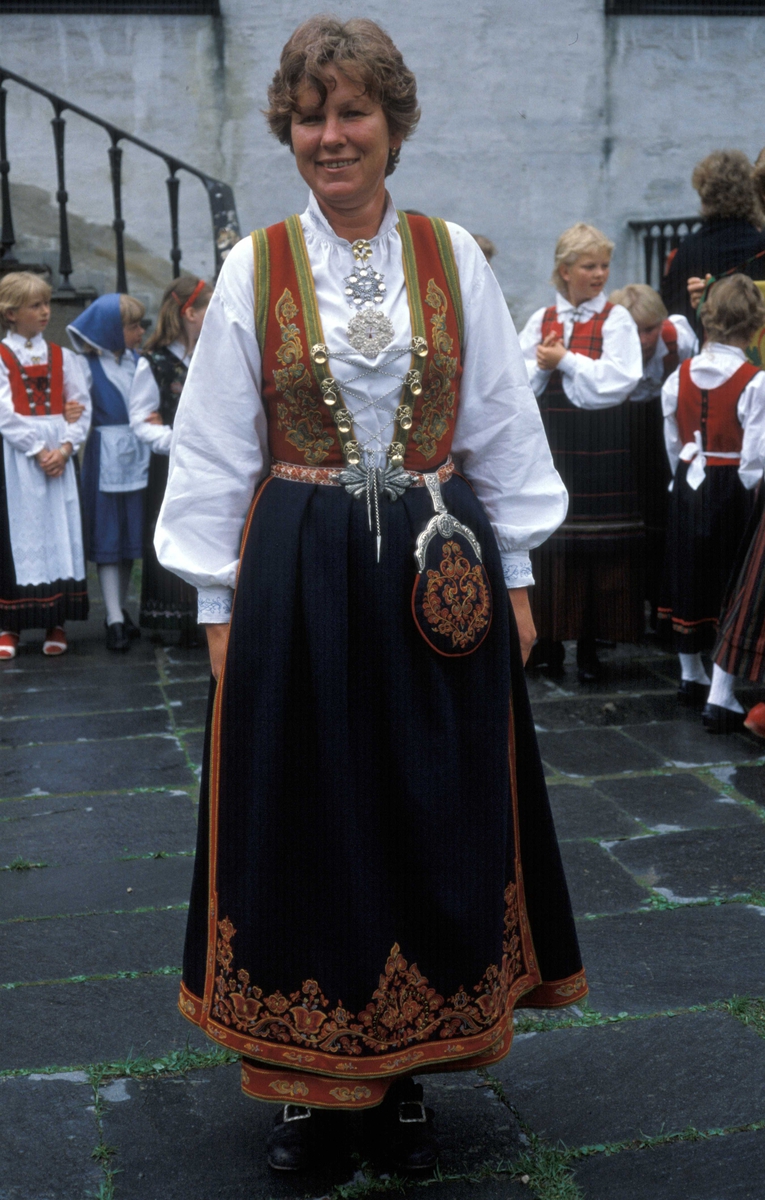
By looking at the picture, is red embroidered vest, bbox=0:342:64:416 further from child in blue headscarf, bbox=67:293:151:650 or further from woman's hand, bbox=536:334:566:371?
woman's hand, bbox=536:334:566:371

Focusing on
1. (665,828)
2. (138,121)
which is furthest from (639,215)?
(665,828)

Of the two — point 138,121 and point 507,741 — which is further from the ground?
point 138,121

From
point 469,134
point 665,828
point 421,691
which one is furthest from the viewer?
point 469,134

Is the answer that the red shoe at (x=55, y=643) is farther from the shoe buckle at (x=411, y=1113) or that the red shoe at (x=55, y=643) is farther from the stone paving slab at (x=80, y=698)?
the shoe buckle at (x=411, y=1113)

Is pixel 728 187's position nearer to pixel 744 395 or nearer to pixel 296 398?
pixel 744 395

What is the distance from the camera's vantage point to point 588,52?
11.0 metres

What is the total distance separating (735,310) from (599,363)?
1.94ft

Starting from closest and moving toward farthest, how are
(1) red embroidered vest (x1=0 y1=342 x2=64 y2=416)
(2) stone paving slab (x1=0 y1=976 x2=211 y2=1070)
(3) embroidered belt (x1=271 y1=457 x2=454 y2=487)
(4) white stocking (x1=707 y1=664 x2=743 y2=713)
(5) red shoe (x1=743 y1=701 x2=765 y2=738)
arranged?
1. (3) embroidered belt (x1=271 y1=457 x2=454 y2=487)
2. (2) stone paving slab (x1=0 y1=976 x2=211 y2=1070)
3. (5) red shoe (x1=743 y1=701 x2=765 y2=738)
4. (4) white stocking (x1=707 y1=664 x2=743 y2=713)
5. (1) red embroidered vest (x1=0 y1=342 x2=64 y2=416)

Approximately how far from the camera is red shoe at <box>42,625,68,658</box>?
6491 mm

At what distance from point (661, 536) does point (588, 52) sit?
20.3ft

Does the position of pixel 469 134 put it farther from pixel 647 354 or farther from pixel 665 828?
pixel 665 828

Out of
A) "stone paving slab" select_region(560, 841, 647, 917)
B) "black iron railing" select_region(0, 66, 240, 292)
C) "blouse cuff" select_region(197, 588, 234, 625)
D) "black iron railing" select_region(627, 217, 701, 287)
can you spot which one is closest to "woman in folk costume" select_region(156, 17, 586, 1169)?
"blouse cuff" select_region(197, 588, 234, 625)

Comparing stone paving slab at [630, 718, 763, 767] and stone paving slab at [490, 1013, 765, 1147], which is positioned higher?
stone paving slab at [630, 718, 763, 767]

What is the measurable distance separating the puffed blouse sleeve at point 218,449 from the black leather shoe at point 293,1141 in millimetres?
886
